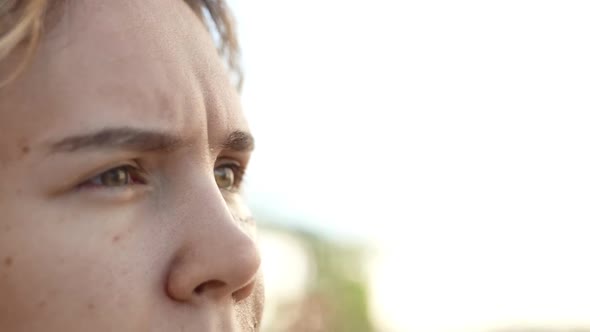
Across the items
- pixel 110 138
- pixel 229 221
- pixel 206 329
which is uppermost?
pixel 110 138

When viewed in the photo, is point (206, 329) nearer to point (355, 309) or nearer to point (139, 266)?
point (139, 266)

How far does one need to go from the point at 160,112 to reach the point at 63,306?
331 millimetres

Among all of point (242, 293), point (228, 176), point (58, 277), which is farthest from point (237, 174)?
point (58, 277)

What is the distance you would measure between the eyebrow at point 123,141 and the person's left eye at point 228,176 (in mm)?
274

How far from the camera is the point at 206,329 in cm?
136

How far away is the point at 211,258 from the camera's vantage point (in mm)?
1369

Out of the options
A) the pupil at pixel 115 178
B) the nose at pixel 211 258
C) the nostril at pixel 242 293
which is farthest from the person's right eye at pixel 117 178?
the nostril at pixel 242 293

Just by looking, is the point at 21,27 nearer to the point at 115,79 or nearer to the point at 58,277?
the point at 115,79

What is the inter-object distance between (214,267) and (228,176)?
39cm

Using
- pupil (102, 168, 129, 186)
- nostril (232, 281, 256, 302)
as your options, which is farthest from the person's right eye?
nostril (232, 281, 256, 302)

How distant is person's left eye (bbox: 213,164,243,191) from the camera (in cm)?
170

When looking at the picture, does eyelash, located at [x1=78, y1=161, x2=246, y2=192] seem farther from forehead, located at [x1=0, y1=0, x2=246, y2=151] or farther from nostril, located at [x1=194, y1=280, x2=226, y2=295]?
nostril, located at [x1=194, y1=280, x2=226, y2=295]

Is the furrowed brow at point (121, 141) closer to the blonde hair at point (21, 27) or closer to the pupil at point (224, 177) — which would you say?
the blonde hair at point (21, 27)

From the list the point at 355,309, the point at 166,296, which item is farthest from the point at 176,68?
the point at 355,309
